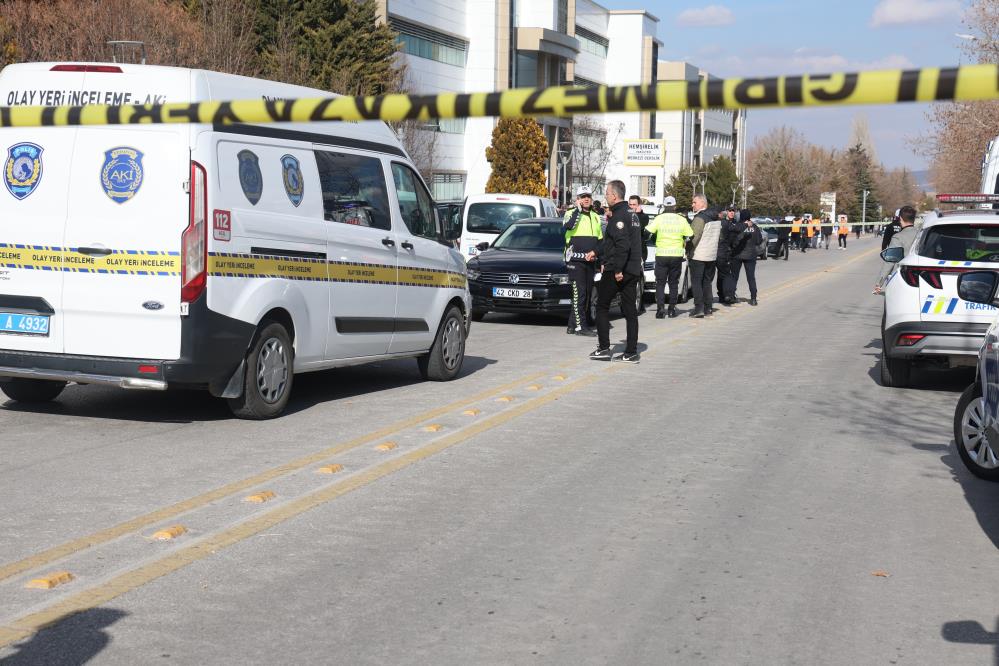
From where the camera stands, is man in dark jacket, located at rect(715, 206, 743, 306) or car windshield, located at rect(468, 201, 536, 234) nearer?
man in dark jacket, located at rect(715, 206, 743, 306)

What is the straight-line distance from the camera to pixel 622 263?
1344 centimetres

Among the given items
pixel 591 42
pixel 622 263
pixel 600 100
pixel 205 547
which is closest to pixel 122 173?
pixel 205 547

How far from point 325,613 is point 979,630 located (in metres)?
2.49

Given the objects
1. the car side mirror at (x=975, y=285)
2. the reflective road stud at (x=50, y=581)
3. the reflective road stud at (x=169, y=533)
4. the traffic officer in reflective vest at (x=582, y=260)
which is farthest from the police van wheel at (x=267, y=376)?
the traffic officer in reflective vest at (x=582, y=260)

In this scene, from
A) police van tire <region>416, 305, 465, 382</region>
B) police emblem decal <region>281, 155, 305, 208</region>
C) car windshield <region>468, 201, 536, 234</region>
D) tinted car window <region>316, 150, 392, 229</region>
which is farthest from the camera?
car windshield <region>468, 201, 536, 234</region>

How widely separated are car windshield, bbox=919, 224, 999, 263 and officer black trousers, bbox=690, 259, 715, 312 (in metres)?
8.01

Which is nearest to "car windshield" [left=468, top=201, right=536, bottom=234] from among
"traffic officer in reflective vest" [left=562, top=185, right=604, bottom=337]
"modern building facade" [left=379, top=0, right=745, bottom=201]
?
"traffic officer in reflective vest" [left=562, top=185, right=604, bottom=337]

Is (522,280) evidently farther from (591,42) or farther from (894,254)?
(591,42)

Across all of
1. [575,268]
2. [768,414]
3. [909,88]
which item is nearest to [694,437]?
[768,414]

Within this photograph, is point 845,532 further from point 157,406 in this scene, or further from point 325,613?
point 157,406

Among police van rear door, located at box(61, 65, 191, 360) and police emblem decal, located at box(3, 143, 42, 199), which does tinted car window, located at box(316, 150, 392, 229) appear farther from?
police emblem decal, located at box(3, 143, 42, 199)

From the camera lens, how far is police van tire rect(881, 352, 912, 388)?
11873mm

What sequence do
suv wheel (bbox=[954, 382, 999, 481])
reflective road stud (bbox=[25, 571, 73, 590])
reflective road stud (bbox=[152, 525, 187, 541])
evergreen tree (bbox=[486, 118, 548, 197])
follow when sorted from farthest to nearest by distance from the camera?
1. evergreen tree (bbox=[486, 118, 548, 197])
2. suv wheel (bbox=[954, 382, 999, 481])
3. reflective road stud (bbox=[152, 525, 187, 541])
4. reflective road stud (bbox=[25, 571, 73, 590])

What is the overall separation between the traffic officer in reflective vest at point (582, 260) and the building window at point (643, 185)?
80.0 metres
